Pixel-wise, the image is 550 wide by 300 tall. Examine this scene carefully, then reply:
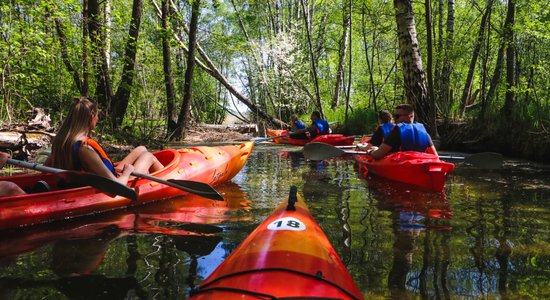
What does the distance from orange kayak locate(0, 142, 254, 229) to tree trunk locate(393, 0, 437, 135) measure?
5811mm

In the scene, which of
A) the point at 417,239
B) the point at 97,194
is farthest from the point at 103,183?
the point at 417,239

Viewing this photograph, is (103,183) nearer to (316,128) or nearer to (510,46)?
(316,128)

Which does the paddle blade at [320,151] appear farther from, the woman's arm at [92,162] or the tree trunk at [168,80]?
the tree trunk at [168,80]

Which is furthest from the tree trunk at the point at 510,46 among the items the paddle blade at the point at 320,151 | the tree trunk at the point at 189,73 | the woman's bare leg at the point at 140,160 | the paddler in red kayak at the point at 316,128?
the tree trunk at the point at 189,73

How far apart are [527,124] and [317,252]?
8.03 metres

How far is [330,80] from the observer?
76.2 feet

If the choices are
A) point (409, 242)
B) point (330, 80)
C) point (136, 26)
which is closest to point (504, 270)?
point (409, 242)

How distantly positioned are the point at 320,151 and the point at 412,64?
15.1ft

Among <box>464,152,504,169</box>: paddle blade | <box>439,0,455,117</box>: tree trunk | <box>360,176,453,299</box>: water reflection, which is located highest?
<box>439,0,455,117</box>: tree trunk

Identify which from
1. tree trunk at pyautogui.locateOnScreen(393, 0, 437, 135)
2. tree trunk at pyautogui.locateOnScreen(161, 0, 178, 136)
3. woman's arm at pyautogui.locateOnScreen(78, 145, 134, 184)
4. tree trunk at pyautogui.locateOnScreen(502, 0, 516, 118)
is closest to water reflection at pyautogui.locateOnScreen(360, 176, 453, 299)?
woman's arm at pyautogui.locateOnScreen(78, 145, 134, 184)

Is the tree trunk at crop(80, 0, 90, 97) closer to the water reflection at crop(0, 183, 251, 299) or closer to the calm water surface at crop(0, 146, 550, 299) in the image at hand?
the calm water surface at crop(0, 146, 550, 299)

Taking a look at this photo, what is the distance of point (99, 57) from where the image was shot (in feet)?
31.5

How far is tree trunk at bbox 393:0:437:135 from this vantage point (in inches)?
391

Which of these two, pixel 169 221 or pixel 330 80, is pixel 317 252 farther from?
pixel 330 80
